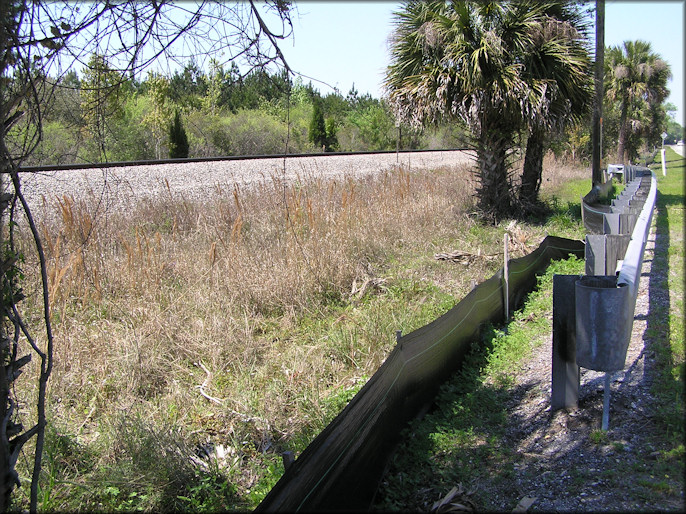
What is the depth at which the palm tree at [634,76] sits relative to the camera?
110 feet

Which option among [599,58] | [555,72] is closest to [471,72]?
[555,72]

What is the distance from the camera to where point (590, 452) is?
136 inches

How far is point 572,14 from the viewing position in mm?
13109

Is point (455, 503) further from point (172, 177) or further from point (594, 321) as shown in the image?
point (172, 177)

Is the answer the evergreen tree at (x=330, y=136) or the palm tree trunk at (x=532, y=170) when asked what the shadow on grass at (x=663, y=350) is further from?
the evergreen tree at (x=330, y=136)

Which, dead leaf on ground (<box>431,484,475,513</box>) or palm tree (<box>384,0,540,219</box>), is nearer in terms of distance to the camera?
dead leaf on ground (<box>431,484,475,513</box>)

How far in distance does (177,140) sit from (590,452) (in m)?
19.6

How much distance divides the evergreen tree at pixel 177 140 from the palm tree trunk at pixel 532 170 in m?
11.3

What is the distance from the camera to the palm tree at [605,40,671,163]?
3341cm

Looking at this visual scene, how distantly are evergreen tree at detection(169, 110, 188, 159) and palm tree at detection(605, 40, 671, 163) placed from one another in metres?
24.9

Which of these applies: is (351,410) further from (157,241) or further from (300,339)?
(157,241)

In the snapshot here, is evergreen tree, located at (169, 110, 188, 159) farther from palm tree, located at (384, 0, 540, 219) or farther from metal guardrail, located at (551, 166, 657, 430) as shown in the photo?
metal guardrail, located at (551, 166, 657, 430)

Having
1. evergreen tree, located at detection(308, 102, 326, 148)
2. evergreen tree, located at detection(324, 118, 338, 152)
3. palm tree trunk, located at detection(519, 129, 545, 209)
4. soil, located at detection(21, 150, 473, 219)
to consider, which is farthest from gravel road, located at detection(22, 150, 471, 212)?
evergreen tree, located at detection(324, 118, 338, 152)

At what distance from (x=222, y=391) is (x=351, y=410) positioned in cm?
224
